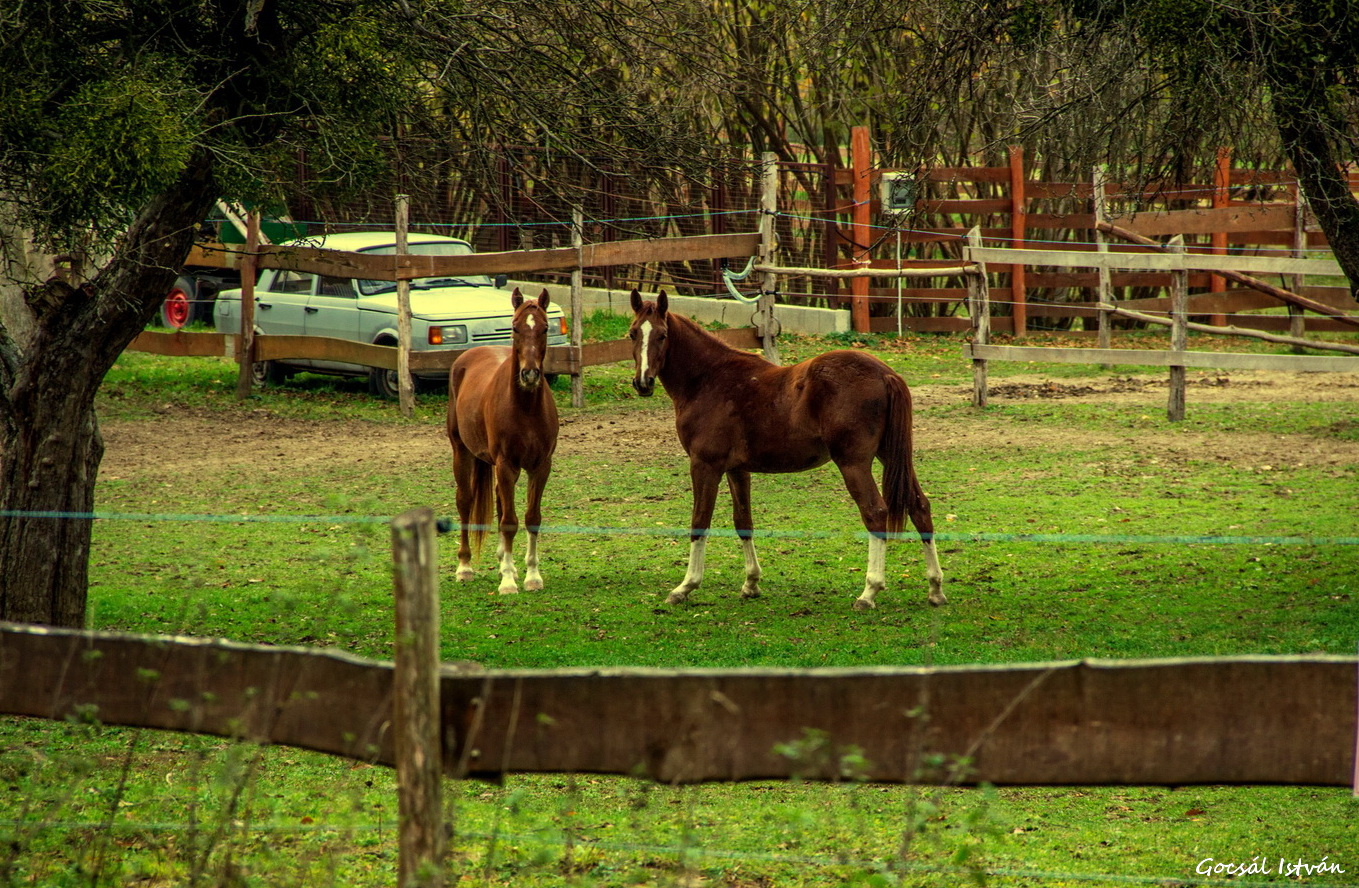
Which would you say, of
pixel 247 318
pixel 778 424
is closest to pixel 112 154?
pixel 778 424

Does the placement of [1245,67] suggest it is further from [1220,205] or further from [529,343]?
[1220,205]

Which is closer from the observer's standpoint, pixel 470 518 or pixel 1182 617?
pixel 1182 617

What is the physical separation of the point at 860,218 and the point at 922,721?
60.7ft

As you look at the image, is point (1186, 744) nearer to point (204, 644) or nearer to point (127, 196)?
point (204, 644)

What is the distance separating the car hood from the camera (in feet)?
53.2

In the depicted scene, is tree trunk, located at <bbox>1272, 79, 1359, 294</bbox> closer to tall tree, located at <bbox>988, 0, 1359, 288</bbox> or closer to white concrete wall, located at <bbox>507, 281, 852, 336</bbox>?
tall tree, located at <bbox>988, 0, 1359, 288</bbox>

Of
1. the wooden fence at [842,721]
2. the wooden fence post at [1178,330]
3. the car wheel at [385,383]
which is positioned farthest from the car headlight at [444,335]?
the wooden fence at [842,721]

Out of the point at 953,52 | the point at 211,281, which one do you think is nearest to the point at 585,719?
the point at 953,52

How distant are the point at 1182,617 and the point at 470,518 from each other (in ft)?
16.2

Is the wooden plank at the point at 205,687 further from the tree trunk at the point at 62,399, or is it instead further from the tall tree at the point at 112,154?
the tree trunk at the point at 62,399

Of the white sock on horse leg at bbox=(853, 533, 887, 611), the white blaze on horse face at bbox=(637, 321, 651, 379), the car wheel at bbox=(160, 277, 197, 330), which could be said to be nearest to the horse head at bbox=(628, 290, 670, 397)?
the white blaze on horse face at bbox=(637, 321, 651, 379)

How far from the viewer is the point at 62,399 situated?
6465 mm

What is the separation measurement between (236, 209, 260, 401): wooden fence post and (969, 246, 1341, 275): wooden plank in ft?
29.9

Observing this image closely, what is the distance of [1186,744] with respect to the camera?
2775 millimetres
